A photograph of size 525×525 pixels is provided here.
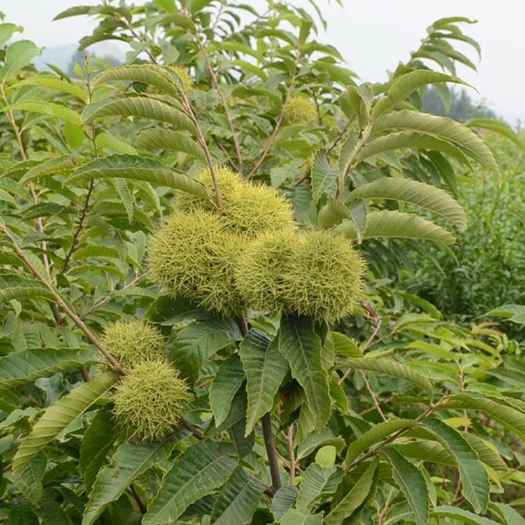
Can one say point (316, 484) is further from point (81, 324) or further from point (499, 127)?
point (499, 127)

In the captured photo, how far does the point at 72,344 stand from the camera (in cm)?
168

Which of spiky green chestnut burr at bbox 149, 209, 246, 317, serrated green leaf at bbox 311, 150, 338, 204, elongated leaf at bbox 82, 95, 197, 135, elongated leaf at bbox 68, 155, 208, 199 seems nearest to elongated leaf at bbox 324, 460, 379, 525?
spiky green chestnut burr at bbox 149, 209, 246, 317

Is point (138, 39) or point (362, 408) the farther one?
Answer: point (362, 408)

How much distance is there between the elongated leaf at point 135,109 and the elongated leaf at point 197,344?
0.37 m

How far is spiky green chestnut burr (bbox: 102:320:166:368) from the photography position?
3.93 feet

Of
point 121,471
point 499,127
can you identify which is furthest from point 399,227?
point 499,127

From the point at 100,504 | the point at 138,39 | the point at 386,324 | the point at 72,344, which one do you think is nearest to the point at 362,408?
the point at 386,324

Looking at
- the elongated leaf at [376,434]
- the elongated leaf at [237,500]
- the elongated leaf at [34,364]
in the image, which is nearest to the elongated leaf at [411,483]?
the elongated leaf at [376,434]

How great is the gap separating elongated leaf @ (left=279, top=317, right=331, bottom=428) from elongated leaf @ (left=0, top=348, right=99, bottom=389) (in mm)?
369

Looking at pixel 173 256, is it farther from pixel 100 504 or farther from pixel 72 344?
pixel 72 344

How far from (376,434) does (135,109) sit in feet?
2.34

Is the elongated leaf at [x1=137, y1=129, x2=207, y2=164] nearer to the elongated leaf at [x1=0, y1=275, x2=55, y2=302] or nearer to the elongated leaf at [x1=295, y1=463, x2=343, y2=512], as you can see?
the elongated leaf at [x1=0, y1=275, x2=55, y2=302]

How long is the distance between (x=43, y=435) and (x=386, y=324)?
5.87 feet

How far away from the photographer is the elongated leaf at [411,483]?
112 cm
